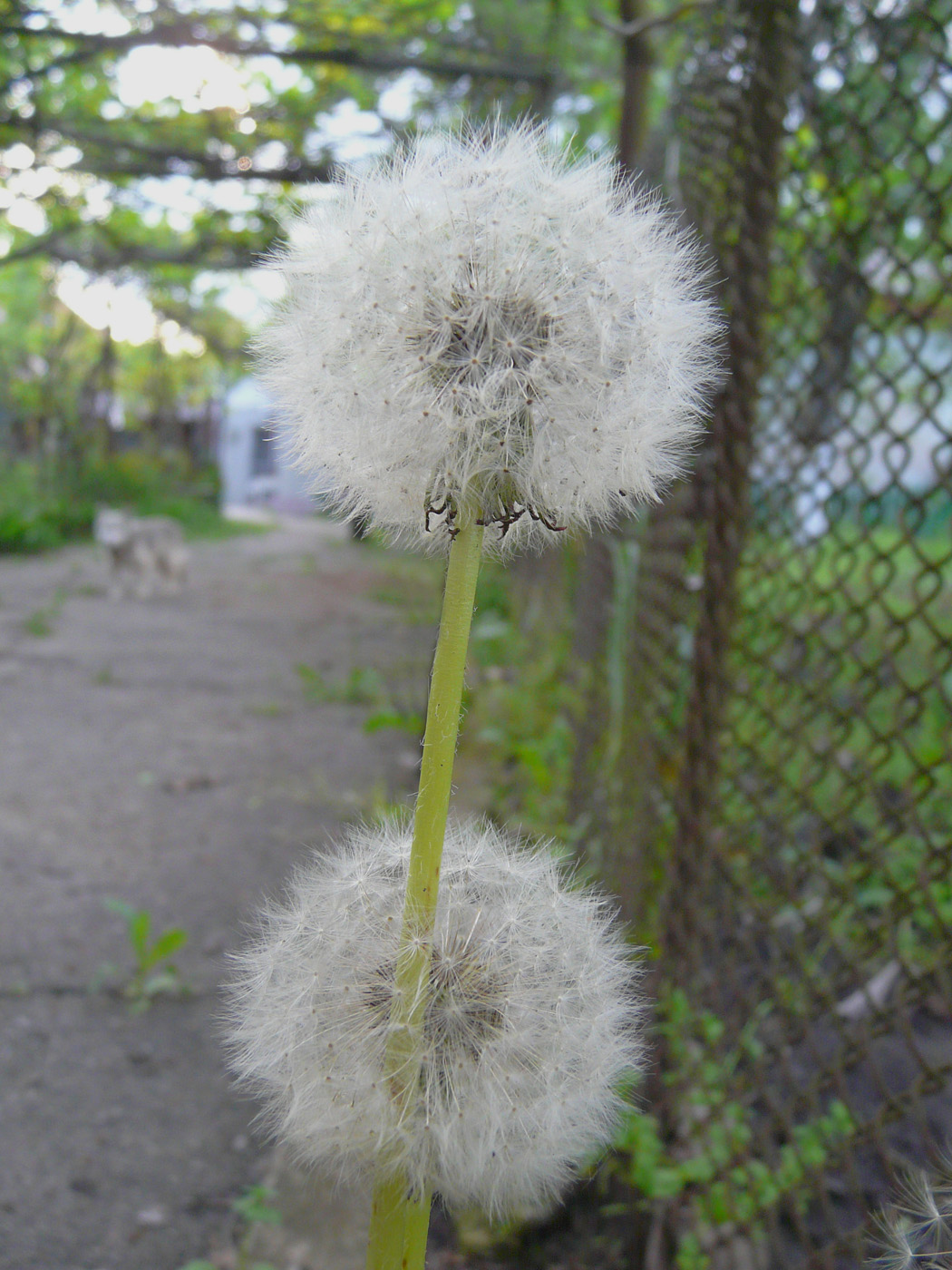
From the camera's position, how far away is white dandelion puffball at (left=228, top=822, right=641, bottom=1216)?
2.63ft

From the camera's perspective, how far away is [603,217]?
81cm

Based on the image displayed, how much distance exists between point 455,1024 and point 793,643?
171 centimetres

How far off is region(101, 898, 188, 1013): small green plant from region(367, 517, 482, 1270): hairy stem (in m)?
2.27

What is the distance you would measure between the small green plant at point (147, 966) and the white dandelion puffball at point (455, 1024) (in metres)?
2.16

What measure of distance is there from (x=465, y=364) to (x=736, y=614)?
157cm

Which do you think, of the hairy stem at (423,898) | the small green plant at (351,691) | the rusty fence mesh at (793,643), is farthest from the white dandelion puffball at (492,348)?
the small green plant at (351,691)

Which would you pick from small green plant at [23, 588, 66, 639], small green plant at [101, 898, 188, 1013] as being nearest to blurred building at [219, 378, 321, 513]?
small green plant at [23, 588, 66, 639]

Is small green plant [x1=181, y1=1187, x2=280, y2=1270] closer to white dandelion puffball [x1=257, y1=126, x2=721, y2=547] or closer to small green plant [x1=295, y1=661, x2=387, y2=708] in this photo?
white dandelion puffball [x1=257, y1=126, x2=721, y2=547]

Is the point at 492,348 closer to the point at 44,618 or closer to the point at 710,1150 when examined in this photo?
the point at 710,1150

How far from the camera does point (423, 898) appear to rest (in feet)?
2.45

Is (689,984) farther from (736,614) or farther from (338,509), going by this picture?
(338,509)

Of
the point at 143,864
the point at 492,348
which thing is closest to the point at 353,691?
the point at 143,864

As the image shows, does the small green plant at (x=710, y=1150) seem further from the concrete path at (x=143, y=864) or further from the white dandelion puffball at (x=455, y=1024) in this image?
the white dandelion puffball at (x=455, y=1024)

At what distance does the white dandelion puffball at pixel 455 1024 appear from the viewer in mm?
801
